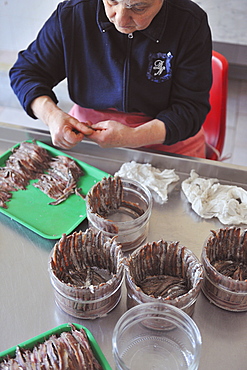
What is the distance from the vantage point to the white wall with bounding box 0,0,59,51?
99.3 inches

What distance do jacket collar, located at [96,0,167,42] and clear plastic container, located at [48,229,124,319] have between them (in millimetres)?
775

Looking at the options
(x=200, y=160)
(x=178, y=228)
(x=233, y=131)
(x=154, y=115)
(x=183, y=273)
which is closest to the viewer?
(x=183, y=273)

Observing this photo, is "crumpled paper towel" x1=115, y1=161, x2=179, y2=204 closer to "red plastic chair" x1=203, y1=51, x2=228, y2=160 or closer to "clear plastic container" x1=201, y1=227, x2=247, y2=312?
"clear plastic container" x1=201, y1=227, x2=247, y2=312

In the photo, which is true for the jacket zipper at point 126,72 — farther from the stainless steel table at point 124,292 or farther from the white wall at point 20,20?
the white wall at point 20,20

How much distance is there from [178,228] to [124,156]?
39 centimetres

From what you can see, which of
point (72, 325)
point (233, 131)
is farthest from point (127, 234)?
point (233, 131)

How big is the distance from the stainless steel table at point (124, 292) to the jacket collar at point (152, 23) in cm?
43

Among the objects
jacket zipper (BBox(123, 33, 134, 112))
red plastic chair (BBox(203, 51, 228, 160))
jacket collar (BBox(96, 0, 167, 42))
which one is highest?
jacket collar (BBox(96, 0, 167, 42))

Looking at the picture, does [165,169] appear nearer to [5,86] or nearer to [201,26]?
[201,26]

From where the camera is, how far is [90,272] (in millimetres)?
1180

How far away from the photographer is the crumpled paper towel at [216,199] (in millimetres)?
1371

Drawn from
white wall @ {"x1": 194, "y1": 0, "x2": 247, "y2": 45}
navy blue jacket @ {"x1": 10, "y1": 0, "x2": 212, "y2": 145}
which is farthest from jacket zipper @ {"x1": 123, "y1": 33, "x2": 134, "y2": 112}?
white wall @ {"x1": 194, "y1": 0, "x2": 247, "y2": 45}

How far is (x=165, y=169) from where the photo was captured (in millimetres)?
1569

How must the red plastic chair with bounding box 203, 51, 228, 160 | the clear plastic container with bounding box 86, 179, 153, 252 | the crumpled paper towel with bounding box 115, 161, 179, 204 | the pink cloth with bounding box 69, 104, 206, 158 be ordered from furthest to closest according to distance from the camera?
the red plastic chair with bounding box 203, 51, 228, 160, the pink cloth with bounding box 69, 104, 206, 158, the crumpled paper towel with bounding box 115, 161, 179, 204, the clear plastic container with bounding box 86, 179, 153, 252
